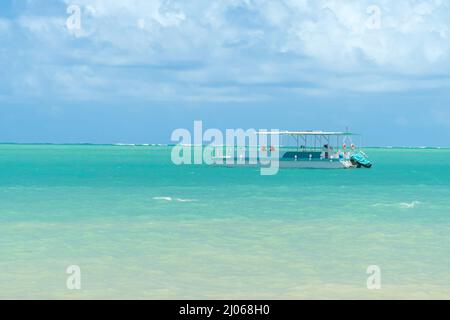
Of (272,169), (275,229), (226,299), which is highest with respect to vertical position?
(272,169)

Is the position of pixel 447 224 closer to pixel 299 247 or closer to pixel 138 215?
pixel 299 247

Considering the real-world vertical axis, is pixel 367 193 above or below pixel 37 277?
above

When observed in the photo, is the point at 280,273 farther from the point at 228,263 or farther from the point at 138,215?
the point at 138,215

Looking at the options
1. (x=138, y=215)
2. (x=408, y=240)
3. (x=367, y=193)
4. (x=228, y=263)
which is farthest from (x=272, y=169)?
(x=228, y=263)

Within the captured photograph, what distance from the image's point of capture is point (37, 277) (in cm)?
1827

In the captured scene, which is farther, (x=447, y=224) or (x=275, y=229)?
(x=447, y=224)

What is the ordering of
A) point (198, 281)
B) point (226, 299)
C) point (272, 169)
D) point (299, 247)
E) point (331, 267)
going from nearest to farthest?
1. point (226, 299)
2. point (198, 281)
3. point (331, 267)
4. point (299, 247)
5. point (272, 169)

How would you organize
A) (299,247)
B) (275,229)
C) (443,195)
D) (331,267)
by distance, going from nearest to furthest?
(331,267), (299,247), (275,229), (443,195)

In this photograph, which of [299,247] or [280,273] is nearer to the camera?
→ [280,273]

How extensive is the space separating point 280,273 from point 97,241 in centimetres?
828

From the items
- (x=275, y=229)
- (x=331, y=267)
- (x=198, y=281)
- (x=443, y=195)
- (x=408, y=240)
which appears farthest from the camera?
(x=443, y=195)

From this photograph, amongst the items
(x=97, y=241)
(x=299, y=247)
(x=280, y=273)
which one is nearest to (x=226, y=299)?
(x=280, y=273)

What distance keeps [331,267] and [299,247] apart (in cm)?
338

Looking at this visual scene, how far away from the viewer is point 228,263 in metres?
20.3
